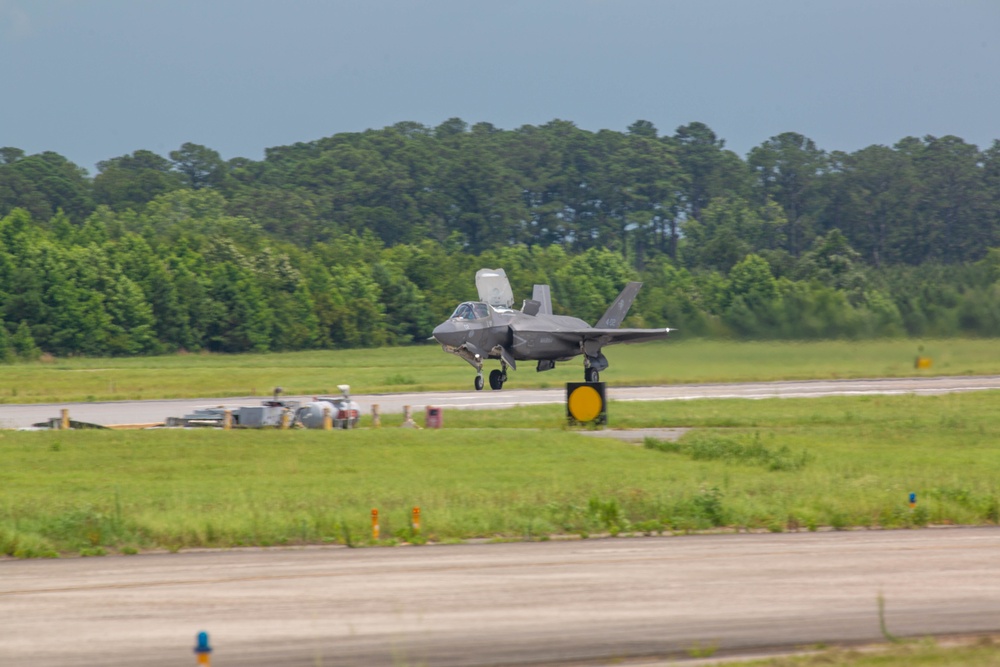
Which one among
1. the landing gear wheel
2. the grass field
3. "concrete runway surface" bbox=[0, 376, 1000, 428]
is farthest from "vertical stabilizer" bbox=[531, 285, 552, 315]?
the grass field

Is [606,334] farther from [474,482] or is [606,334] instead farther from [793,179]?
[793,179]

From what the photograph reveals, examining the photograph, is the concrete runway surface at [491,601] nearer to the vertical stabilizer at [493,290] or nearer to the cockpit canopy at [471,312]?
the cockpit canopy at [471,312]

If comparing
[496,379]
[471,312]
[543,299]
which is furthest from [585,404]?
[543,299]

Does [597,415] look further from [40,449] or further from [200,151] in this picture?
[200,151]

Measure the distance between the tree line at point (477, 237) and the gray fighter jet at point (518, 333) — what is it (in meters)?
2.68

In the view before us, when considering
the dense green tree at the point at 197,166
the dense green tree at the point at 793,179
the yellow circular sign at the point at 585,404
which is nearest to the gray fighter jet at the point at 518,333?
the yellow circular sign at the point at 585,404

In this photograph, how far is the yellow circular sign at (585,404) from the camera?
32.5 metres

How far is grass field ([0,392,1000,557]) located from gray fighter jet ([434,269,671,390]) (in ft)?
19.8

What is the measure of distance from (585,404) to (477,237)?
103 metres

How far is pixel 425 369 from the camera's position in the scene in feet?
213

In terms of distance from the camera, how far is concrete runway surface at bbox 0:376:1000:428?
37419 mm

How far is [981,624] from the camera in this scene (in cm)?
1155

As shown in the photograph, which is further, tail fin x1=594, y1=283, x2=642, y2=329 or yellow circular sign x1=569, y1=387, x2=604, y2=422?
tail fin x1=594, y1=283, x2=642, y2=329

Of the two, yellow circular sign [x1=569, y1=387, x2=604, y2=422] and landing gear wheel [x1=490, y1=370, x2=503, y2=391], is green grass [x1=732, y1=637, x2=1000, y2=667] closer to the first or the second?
yellow circular sign [x1=569, y1=387, x2=604, y2=422]
